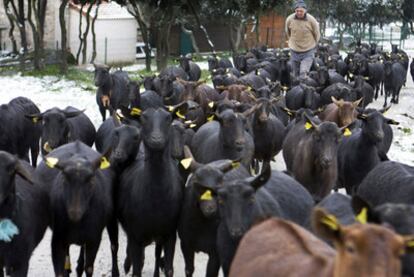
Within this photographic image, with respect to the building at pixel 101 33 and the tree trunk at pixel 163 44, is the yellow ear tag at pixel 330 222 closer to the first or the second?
the tree trunk at pixel 163 44

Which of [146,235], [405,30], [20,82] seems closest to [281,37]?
[405,30]

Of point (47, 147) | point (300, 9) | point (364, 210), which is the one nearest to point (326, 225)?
point (364, 210)

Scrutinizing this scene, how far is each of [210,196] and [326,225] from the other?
8.17 ft

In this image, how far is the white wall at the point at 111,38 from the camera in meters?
34.8

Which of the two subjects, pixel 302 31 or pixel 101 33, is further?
pixel 101 33

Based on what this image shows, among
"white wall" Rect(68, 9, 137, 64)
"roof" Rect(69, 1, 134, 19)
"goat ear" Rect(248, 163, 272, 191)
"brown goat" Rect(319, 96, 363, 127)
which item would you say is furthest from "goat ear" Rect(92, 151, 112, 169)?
"roof" Rect(69, 1, 134, 19)

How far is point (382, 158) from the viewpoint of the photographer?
9.92m

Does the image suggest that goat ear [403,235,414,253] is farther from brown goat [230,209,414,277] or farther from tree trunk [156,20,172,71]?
tree trunk [156,20,172,71]

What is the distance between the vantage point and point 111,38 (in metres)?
36.2

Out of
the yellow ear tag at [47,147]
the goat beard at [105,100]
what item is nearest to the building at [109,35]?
the goat beard at [105,100]

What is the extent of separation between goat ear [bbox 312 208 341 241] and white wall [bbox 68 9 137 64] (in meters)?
31.2

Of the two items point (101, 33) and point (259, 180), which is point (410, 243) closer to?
point (259, 180)

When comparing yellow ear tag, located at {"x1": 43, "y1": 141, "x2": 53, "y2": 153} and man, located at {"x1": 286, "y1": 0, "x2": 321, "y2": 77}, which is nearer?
yellow ear tag, located at {"x1": 43, "y1": 141, "x2": 53, "y2": 153}

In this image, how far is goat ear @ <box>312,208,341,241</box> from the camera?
3.74 metres
